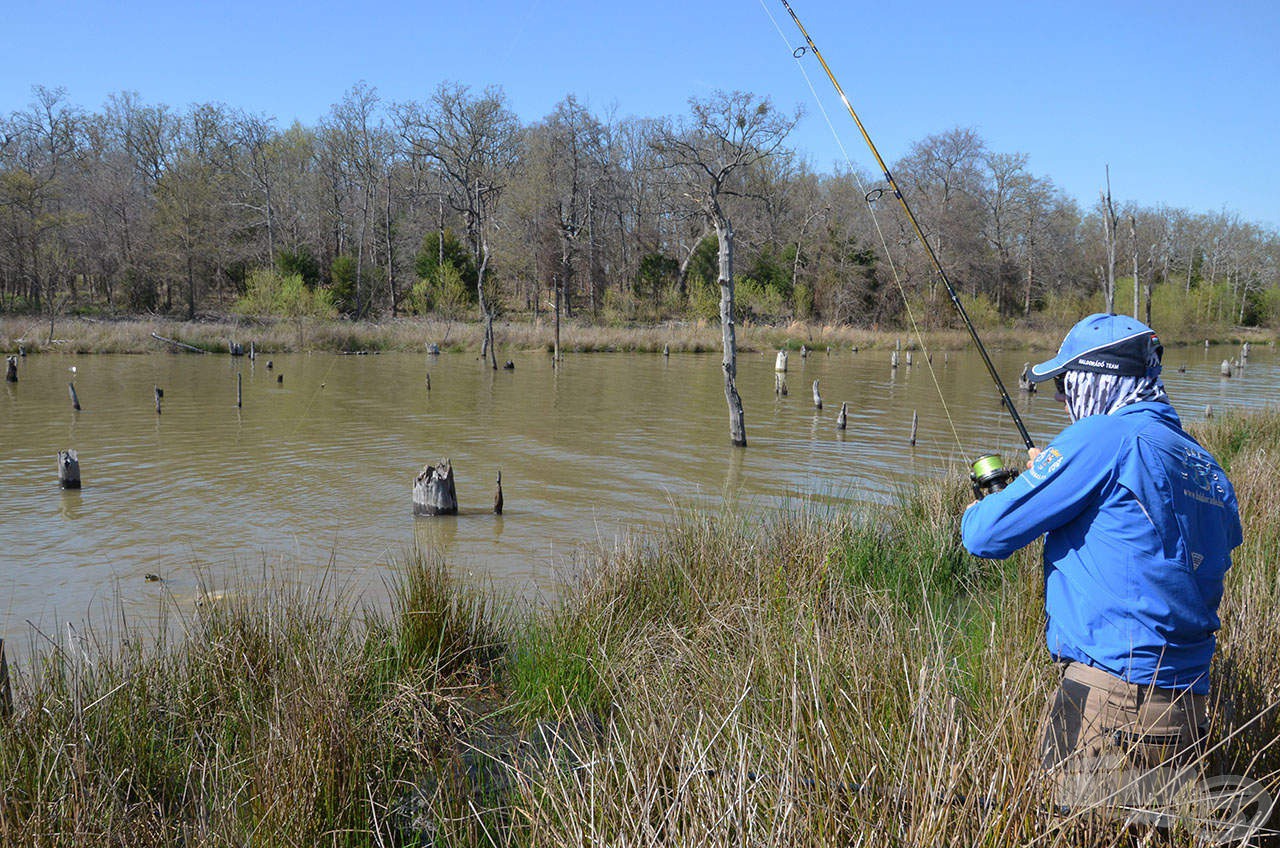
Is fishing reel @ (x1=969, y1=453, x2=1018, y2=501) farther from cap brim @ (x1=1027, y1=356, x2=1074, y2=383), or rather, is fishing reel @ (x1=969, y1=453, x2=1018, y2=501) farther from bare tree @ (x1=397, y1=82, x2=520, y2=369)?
bare tree @ (x1=397, y1=82, x2=520, y2=369)

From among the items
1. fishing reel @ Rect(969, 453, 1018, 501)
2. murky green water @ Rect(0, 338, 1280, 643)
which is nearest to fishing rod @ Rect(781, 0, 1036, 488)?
fishing reel @ Rect(969, 453, 1018, 501)

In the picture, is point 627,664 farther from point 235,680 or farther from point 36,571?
point 36,571

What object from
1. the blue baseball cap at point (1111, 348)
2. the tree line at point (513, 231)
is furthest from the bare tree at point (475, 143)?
the blue baseball cap at point (1111, 348)

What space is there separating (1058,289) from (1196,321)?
9971mm

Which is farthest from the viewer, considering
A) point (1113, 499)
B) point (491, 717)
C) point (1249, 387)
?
point (1249, 387)

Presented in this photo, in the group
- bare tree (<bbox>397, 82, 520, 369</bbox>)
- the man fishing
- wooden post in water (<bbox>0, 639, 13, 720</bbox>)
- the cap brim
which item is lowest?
wooden post in water (<bbox>0, 639, 13, 720</bbox>)

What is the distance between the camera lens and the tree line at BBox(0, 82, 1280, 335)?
49.3 m

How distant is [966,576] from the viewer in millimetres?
6336

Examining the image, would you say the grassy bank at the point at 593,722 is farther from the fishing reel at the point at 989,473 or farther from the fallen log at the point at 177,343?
the fallen log at the point at 177,343

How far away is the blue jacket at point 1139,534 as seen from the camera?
2334 millimetres

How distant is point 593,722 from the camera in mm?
3871

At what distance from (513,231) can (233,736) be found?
5345cm

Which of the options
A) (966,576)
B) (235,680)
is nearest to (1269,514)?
(966,576)

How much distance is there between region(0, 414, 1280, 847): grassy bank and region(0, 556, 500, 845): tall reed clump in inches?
0.6
